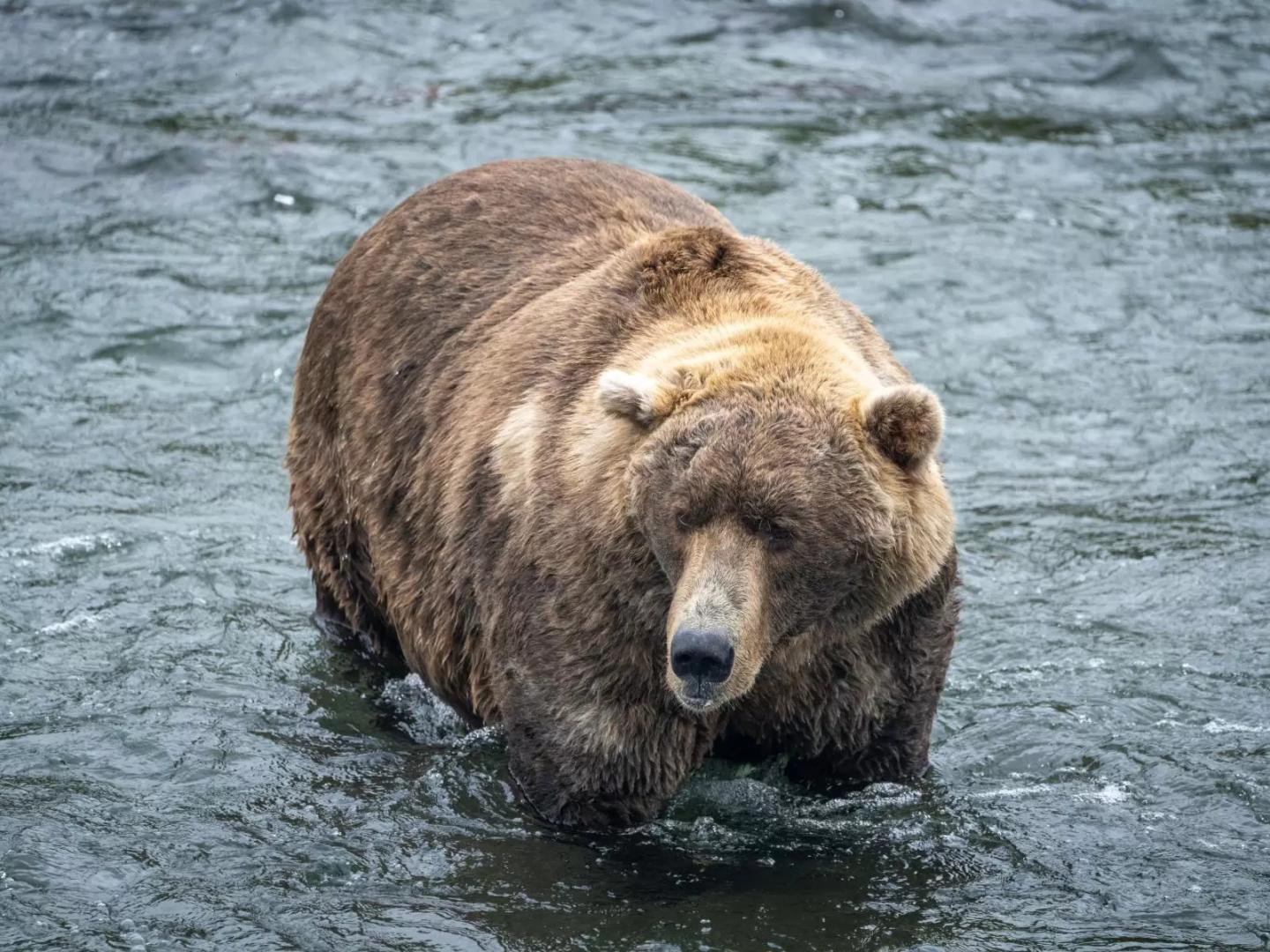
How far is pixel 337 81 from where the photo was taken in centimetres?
1466

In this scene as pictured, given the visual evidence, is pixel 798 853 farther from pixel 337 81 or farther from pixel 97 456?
pixel 337 81

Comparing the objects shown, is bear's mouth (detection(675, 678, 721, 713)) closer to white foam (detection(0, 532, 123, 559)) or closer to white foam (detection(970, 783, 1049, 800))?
white foam (detection(970, 783, 1049, 800))

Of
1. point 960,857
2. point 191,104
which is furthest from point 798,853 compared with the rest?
point 191,104

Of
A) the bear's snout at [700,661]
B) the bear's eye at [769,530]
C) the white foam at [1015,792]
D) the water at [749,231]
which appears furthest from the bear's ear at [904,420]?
the white foam at [1015,792]

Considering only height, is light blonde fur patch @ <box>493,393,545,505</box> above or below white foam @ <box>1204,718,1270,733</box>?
above

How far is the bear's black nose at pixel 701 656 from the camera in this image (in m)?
4.64

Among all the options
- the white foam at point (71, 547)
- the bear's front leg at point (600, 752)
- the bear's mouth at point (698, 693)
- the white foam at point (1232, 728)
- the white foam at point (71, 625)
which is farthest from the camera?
the white foam at point (71, 547)

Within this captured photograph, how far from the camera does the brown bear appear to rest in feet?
15.9

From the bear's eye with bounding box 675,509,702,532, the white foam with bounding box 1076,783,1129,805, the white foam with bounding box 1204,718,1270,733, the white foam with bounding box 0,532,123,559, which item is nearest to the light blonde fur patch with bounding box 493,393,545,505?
the bear's eye with bounding box 675,509,702,532

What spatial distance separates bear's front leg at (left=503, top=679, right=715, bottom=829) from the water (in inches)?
8.3

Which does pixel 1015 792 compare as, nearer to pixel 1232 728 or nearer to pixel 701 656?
pixel 1232 728

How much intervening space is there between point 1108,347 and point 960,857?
524cm

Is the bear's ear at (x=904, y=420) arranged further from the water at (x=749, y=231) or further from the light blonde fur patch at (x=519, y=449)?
the water at (x=749, y=231)

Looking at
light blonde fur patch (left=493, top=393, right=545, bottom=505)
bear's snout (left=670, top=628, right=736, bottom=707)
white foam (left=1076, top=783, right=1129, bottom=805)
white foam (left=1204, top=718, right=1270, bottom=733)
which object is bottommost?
white foam (left=1076, top=783, right=1129, bottom=805)
